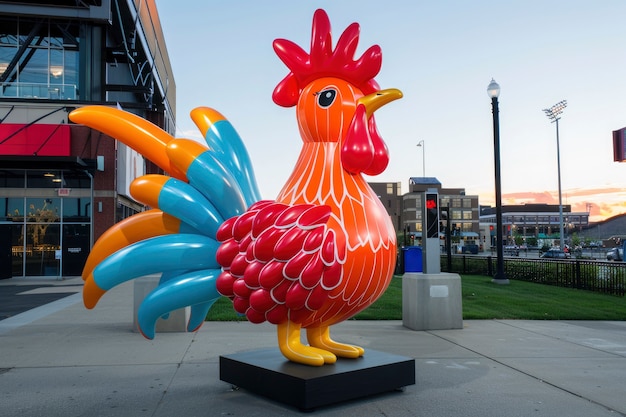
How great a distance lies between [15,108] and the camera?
805 inches

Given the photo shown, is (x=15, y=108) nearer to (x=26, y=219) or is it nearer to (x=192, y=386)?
(x=26, y=219)

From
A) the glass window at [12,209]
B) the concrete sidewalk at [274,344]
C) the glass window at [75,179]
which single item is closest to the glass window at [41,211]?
the glass window at [12,209]

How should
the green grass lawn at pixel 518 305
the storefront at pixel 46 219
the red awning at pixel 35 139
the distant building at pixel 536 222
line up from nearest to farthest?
1. the green grass lawn at pixel 518 305
2. the red awning at pixel 35 139
3. the storefront at pixel 46 219
4. the distant building at pixel 536 222

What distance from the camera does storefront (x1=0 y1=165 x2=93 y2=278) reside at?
2070 cm

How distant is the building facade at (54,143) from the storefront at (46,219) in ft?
0.13

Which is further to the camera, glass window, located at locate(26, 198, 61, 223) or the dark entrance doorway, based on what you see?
glass window, located at locate(26, 198, 61, 223)

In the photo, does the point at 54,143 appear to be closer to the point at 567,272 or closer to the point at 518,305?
the point at 518,305

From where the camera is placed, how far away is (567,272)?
1605cm

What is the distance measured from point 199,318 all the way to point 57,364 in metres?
2.83

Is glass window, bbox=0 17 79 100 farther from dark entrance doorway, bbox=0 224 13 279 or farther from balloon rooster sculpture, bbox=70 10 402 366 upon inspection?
balloon rooster sculpture, bbox=70 10 402 366

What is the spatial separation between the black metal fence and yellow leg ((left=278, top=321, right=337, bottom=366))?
12274 mm

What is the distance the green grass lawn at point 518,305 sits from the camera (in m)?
10.8

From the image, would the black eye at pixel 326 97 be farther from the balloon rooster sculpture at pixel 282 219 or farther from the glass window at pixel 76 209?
the glass window at pixel 76 209

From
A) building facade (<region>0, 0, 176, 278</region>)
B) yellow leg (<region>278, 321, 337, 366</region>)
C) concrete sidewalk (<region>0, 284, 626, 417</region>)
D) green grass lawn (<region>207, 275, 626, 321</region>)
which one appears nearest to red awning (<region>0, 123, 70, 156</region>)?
building facade (<region>0, 0, 176, 278</region>)
